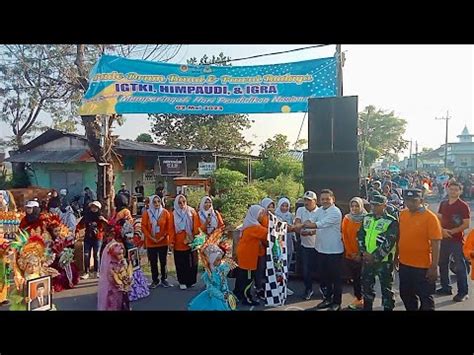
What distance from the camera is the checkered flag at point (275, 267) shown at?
17.3 ft

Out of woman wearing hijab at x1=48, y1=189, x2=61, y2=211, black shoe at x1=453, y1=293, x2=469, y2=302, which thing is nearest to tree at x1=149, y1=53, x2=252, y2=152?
woman wearing hijab at x1=48, y1=189, x2=61, y2=211

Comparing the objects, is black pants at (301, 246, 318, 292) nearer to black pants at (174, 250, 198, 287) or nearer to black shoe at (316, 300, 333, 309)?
black shoe at (316, 300, 333, 309)

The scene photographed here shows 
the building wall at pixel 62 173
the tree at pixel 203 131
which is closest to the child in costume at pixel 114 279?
the building wall at pixel 62 173

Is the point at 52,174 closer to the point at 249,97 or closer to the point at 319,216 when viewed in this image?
the point at 249,97

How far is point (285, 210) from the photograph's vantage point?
6082mm

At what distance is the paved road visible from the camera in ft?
16.9

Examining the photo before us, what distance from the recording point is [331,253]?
5094 millimetres

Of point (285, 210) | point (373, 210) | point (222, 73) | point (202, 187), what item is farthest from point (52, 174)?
point (373, 210)

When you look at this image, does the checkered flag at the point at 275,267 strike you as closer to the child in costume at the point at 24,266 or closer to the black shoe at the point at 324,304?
the black shoe at the point at 324,304

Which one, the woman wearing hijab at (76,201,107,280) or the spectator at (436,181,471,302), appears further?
the woman wearing hijab at (76,201,107,280)

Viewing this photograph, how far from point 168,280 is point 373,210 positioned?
3415mm

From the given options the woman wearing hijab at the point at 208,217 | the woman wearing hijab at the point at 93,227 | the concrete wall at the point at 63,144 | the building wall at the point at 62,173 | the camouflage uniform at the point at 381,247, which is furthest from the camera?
the concrete wall at the point at 63,144

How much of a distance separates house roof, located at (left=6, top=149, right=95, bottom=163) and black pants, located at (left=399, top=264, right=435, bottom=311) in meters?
12.8

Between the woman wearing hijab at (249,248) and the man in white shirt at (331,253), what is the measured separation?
28.1 inches
